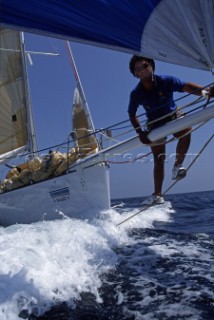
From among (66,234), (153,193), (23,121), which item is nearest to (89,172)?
(66,234)

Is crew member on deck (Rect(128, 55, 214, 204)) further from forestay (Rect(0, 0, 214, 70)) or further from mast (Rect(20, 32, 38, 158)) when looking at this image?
mast (Rect(20, 32, 38, 158))

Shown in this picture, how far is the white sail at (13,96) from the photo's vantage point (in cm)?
1262

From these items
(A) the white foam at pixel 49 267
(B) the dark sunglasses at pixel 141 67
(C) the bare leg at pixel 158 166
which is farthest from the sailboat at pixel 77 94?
(A) the white foam at pixel 49 267

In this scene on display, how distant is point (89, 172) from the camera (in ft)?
30.9

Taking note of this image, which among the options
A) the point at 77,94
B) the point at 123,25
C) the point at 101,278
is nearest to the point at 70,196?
the point at 77,94

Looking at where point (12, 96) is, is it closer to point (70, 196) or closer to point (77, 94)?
point (77, 94)

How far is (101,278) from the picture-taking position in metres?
4.20

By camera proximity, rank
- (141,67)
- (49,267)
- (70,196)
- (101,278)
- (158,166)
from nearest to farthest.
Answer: (49,267) → (101,278) → (141,67) → (158,166) → (70,196)

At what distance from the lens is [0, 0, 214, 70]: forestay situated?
291 centimetres

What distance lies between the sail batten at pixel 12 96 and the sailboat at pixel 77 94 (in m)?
0.04

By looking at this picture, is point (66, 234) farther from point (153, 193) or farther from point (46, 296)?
point (46, 296)

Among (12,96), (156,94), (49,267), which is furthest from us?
(12,96)

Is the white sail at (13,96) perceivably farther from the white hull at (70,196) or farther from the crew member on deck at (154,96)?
the crew member on deck at (154,96)

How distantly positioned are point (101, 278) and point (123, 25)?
2.99 metres
